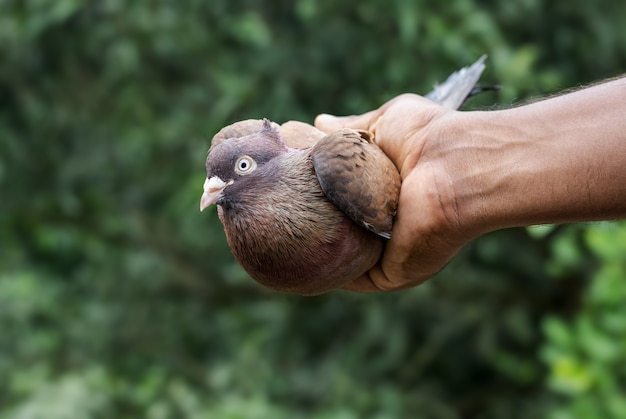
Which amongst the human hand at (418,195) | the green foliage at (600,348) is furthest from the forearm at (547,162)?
the green foliage at (600,348)

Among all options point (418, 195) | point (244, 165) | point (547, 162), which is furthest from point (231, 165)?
point (547, 162)

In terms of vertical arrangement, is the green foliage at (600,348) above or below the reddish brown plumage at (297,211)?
below

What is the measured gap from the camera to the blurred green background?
12.1 ft

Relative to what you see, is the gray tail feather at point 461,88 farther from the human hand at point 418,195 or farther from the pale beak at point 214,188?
the pale beak at point 214,188

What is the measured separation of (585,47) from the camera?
4.13 metres

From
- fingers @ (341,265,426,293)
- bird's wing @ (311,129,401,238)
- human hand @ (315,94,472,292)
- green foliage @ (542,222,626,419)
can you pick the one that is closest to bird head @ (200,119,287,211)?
bird's wing @ (311,129,401,238)

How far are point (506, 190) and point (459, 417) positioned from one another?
302cm

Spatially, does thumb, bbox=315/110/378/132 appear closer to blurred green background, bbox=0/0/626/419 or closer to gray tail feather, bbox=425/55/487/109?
gray tail feather, bbox=425/55/487/109

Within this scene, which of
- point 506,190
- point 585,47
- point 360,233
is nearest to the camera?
point 506,190

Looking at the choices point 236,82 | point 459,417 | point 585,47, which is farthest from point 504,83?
point 459,417

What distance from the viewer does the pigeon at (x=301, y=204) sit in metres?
2.03

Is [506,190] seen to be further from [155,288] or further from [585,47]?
[155,288]

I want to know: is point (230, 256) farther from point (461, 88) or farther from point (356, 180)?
point (356, 180)

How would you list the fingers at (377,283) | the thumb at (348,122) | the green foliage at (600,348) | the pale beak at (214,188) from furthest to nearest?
the green foliage at (600,348) → the thumb at (348,122) → the fingers at (377,283) → the pale beak at (214,188)
